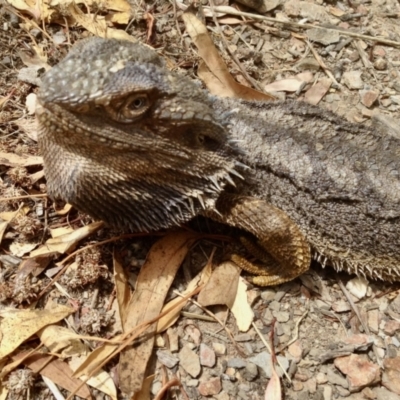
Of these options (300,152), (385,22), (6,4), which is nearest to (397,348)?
(300,152)

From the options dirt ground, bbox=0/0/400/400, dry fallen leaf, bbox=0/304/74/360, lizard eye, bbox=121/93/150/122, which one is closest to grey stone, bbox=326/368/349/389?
dirt ground, bbox=0/0/400/400

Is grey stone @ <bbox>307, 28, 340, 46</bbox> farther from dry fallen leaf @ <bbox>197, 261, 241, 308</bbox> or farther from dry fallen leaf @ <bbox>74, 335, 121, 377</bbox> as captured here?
dry fallen leaf @ <bbox>74, 335, 121, 377</bbox>

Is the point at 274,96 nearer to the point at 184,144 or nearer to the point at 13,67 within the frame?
the point at 184,144

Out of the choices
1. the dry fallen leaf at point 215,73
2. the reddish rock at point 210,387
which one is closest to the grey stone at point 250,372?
the reddish rock at point 210,387

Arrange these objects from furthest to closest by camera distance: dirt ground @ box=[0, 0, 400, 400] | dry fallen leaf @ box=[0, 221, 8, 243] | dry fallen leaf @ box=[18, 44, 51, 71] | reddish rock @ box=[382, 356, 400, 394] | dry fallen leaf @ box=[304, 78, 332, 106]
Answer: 1. dry fallen leaf @ box=[304, 78, 332, 106]
2. dry fallen leaf @ box=[18, 44, 51, 71]
3. dry fallen leaf @ box=[0, 221, 8, 243]
4. reddish rock @ box=[382, 356, 400, 394]
5. dirt ground @ box=[0, 0, 400, 400]

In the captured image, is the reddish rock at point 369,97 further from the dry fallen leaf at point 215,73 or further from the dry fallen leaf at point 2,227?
the dry fallen leaf at point 2,227

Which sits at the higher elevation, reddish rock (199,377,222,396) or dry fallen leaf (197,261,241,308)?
dry fallen leaf (197,261,241,308)

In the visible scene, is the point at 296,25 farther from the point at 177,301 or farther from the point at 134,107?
the point at 177,301

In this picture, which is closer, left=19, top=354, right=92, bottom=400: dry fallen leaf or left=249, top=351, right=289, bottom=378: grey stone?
left=19, top=354, right=92, bottom=400: dry fallen leaf
